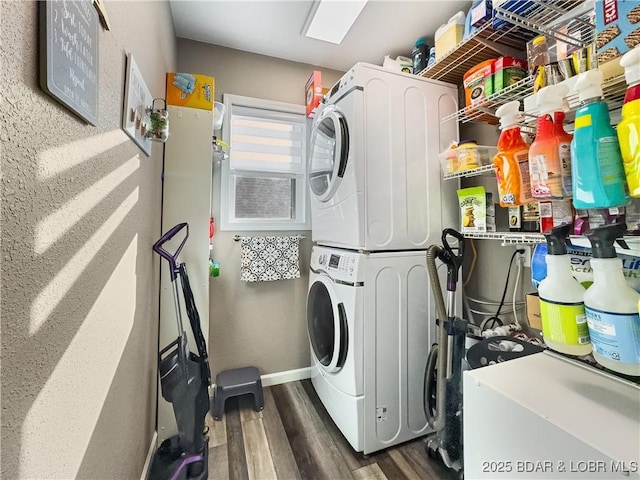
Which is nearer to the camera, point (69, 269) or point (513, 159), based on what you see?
point (69, 269)

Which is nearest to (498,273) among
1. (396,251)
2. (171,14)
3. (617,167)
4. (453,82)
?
(396,251)

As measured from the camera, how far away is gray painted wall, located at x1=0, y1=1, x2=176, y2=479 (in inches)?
17.9

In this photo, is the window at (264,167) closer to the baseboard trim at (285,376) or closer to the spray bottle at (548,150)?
the baseboard trim at (285,376)

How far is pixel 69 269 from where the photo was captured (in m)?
0.64

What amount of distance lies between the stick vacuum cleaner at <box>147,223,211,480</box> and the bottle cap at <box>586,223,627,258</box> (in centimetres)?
156

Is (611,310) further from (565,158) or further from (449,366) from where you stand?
(449,366)

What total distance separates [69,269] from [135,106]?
78cm

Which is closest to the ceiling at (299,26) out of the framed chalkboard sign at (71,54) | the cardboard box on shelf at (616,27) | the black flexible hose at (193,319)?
the cardboard box on shelf at (616,27)

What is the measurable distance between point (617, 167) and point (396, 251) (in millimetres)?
964

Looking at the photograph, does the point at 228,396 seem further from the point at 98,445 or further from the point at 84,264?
the point at 84,264

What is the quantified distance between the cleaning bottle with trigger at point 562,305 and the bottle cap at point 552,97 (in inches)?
14.9

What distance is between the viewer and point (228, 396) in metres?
1.86

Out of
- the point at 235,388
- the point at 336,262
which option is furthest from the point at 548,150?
the point at 235,388

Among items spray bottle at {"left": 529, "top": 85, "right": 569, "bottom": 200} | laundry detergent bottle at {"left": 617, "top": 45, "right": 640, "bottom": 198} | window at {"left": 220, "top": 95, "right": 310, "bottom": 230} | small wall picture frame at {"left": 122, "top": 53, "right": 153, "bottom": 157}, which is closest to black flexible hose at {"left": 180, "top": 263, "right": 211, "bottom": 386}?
small wall picture frame at {"left": 122, "top": 53, "right": 153, "bottom": 157}
